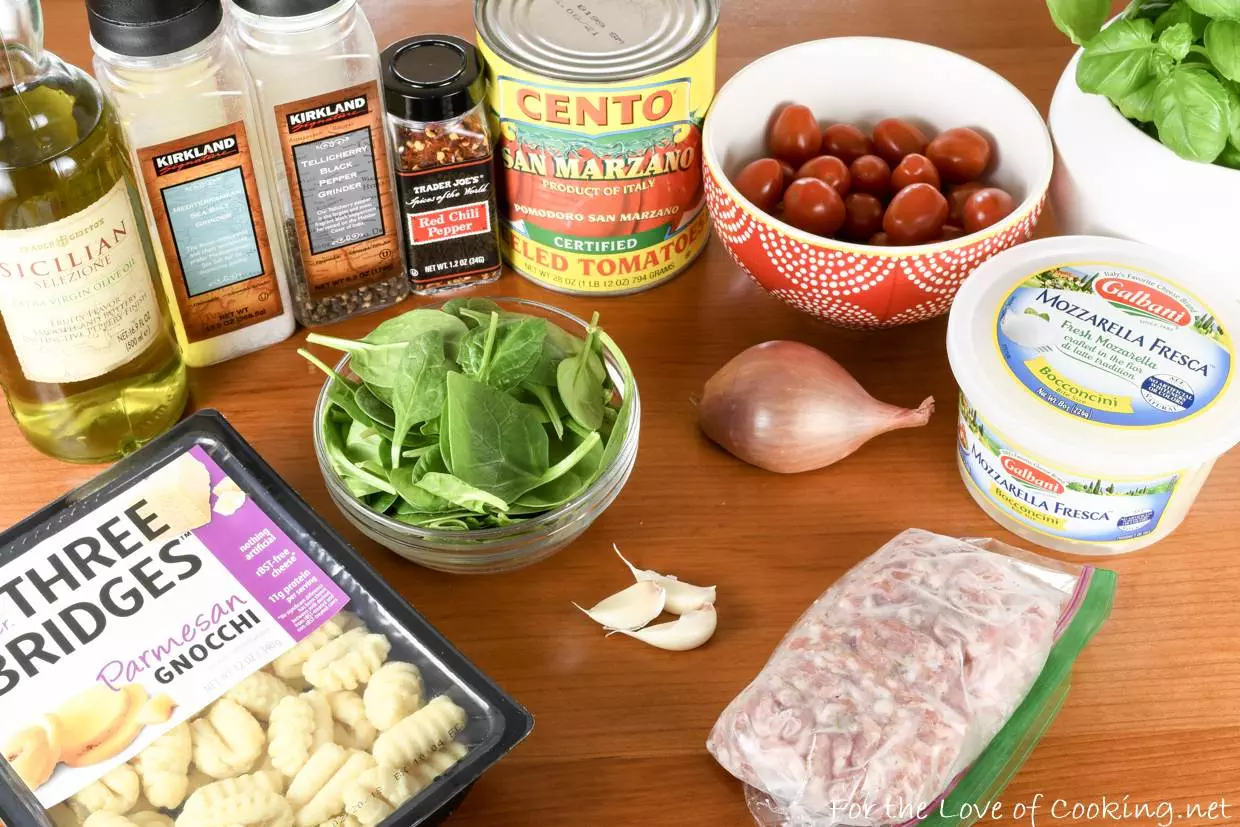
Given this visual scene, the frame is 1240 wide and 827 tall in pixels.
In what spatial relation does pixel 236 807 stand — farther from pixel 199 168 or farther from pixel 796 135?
pixel 796 135

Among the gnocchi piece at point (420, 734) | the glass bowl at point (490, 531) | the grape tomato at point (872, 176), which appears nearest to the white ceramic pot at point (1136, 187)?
the grape tomato at point (872, 176)

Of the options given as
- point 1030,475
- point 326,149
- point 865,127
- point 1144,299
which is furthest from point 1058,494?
point 326,149

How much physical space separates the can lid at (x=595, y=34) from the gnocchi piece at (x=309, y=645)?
41 centimetres

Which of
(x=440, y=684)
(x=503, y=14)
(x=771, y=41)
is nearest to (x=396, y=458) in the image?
(x=440, y=684)

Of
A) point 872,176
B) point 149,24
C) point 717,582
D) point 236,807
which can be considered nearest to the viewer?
point 236,807

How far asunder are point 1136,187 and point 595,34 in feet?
1.32

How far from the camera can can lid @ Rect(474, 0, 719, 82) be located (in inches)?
37.1

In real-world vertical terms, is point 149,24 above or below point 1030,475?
above

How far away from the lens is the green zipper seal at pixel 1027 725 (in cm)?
75

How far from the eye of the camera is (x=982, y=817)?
2.55ft

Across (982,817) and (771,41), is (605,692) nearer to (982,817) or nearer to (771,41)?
(982,817)

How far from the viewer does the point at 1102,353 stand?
34.6 inches

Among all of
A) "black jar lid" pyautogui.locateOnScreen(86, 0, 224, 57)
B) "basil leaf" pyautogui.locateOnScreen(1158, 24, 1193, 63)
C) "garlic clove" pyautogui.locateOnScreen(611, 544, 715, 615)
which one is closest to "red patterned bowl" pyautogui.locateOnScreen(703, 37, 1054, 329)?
"basil leaf" pyautogui.locateOnScreen(1158, 24, 1193, 63)

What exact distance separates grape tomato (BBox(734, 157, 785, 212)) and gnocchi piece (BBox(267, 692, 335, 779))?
487 mm
